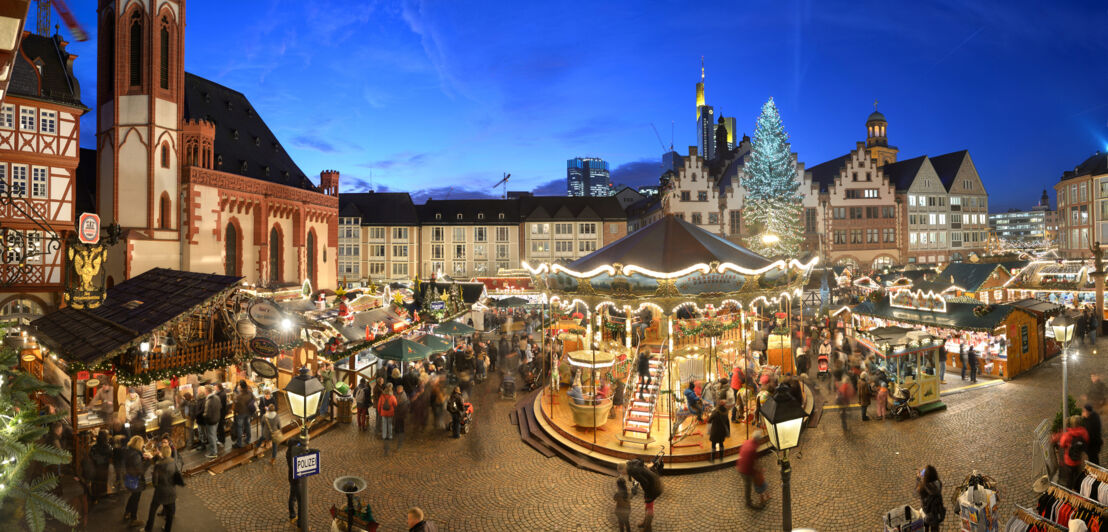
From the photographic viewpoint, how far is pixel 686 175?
45281 millimetres

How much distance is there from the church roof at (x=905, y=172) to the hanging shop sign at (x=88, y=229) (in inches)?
2141

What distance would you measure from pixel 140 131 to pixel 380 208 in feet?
78.2

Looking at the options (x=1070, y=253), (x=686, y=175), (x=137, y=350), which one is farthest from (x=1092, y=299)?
(x=137, y=350)

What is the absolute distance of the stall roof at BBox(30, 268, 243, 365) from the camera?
412 inches

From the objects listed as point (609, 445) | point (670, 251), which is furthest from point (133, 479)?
point (670, 251)

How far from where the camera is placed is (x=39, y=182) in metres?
20.9

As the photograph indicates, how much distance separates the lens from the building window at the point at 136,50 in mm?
25609

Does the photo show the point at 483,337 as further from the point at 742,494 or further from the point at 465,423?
the point at 742,494

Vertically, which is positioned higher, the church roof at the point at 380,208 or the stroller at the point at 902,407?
the church roof at the point at 380,208

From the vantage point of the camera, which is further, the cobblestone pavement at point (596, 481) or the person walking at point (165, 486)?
the cobblestone pavement at point (596, 481)

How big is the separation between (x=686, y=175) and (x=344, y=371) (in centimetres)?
3677

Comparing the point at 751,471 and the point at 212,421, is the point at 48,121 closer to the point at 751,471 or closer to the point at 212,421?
the point at 212,421

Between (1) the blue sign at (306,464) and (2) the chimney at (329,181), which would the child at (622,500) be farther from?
(2) the chimney at (329,181)

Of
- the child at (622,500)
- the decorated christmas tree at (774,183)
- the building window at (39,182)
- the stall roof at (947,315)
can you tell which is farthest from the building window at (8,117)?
the decorated christmas tree at (774,183)
